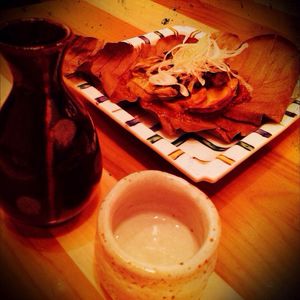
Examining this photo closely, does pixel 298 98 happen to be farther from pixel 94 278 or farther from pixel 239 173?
pixel 94 278

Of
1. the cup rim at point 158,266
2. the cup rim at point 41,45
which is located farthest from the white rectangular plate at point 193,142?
the cup rim at point 41,45

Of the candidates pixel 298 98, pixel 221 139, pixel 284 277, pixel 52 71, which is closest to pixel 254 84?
pixel 298 98

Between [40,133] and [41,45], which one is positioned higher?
[41,45]

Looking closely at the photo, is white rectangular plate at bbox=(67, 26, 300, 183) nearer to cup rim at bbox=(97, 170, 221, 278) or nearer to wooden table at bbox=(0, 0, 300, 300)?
wooden table at bbox=(0, 0, 300, 300)

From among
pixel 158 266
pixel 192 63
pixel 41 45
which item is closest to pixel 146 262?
pixel 158 266

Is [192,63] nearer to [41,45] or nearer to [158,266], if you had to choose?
[41,45]

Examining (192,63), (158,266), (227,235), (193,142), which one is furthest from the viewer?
(192,63)

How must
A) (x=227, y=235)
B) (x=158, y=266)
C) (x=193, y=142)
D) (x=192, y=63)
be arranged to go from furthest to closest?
(x=192, y=63)
(x=193, y=142)
(x=227, y=235)
(x=158, y=266)
